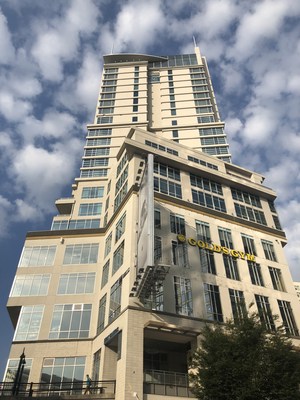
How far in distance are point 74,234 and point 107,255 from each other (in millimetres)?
6862

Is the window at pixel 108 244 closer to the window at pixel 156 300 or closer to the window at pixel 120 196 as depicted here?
the window at pixel 120 196

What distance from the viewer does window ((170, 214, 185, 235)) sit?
35.9 metres

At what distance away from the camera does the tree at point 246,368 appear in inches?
760

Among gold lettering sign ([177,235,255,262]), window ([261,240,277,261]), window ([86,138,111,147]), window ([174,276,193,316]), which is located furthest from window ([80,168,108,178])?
window ([174,276,193,316])

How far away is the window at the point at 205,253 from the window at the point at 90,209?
706 inches

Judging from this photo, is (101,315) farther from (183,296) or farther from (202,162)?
(202,162)

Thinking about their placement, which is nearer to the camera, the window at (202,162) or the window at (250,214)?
the window at (250,214)

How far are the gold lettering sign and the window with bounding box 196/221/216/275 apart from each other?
1.73 feet

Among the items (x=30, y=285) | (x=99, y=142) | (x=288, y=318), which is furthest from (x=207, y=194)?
(x=99, y=142)

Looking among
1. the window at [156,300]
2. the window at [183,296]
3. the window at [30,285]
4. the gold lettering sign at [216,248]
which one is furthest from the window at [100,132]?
the window at [156,300]

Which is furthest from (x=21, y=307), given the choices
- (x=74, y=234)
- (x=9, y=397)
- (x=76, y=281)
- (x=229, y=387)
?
(x=229, y=387)

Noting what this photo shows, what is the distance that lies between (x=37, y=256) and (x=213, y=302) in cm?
2254

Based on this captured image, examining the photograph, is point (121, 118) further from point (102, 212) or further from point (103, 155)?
point (102, 212)

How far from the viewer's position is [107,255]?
40.0 m
